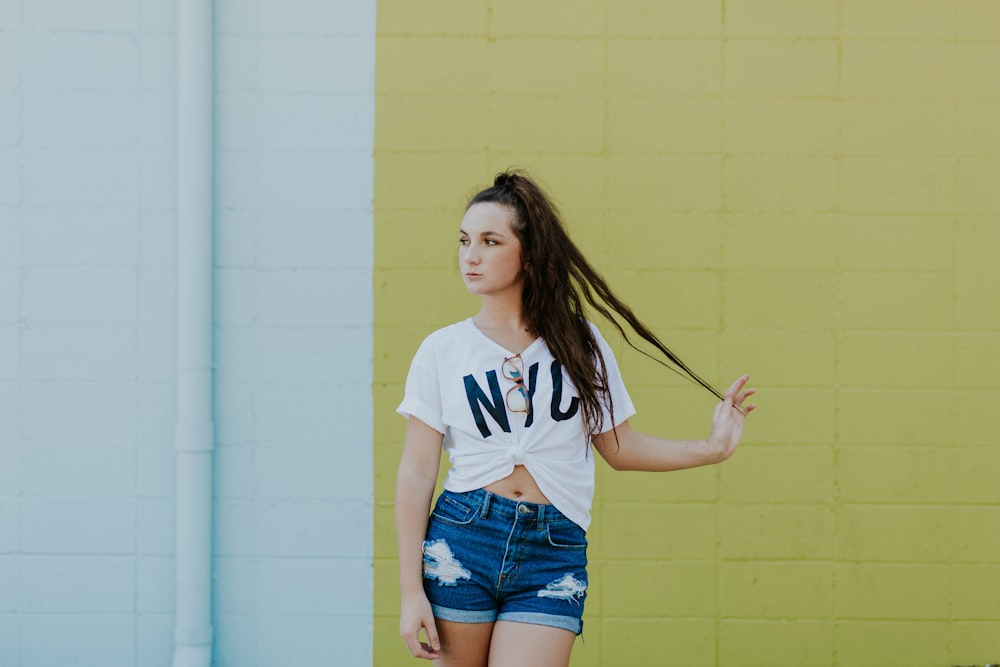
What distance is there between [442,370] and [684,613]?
1.92 meters

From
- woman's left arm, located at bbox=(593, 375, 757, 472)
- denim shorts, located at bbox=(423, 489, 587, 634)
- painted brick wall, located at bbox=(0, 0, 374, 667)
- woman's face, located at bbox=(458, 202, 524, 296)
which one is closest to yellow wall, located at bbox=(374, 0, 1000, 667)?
painted brick wall, located at bbox=(0, 0, 374, 667)

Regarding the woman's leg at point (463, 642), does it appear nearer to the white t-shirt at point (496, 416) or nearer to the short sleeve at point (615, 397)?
the white t-shirt at point (496, 416)

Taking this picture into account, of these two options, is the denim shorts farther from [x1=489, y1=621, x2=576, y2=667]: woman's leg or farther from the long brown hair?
the long brown hair

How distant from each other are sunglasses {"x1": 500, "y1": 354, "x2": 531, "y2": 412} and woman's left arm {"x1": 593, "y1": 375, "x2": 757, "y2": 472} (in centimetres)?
26

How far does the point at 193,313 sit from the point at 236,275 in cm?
Answer: 22

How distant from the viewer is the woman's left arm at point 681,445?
2650 mm

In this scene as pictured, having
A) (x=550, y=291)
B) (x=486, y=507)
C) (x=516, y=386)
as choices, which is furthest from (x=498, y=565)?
(x=550, y=291)

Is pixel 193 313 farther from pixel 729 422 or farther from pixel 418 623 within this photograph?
pixel 729 422

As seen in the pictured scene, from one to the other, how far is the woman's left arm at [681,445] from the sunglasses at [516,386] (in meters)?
0.26

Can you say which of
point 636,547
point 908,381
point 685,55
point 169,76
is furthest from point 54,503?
point 908,381

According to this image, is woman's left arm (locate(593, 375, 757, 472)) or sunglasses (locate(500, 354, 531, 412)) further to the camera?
woman's left arm (locate(593, 375, 757, 472))

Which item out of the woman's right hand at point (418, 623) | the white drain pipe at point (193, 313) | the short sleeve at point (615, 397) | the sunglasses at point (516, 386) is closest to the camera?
the woman's right hand at point (418, 623)

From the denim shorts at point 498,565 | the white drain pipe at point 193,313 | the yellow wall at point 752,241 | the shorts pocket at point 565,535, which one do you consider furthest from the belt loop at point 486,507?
the white drain pipe at point 193,313

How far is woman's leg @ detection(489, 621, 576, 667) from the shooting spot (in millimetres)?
2381
